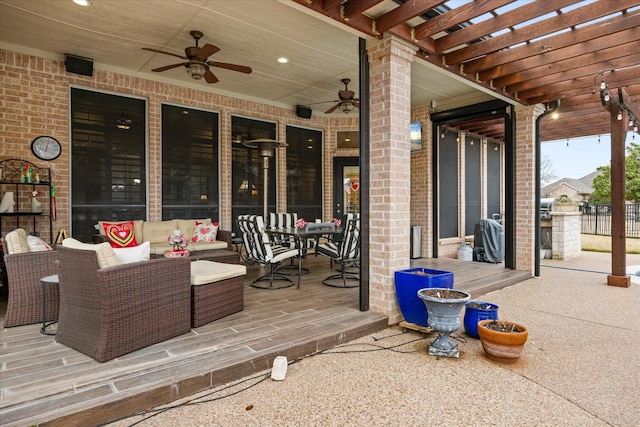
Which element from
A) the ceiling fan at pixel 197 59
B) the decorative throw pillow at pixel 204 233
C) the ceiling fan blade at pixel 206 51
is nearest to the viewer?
the ceiling fan blade at pixel 206 51

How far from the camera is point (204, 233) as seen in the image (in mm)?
5781

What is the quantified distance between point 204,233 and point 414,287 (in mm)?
3712

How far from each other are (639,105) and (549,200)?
320 cm

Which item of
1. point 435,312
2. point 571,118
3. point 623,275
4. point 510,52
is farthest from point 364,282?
point 571,118

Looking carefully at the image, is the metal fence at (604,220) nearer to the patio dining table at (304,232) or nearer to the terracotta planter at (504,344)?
the patio dining table at (304,232)

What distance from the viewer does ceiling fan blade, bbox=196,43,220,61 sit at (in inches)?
155

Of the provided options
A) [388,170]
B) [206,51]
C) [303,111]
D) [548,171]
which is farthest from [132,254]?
[548,171]

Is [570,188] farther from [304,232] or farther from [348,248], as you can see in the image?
[304,232]

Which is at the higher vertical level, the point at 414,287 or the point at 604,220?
the point at 604,220

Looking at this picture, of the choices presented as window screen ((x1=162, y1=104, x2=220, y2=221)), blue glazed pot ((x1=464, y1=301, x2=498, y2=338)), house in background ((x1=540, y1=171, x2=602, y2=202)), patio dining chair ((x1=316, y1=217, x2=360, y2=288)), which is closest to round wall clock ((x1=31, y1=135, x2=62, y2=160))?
window screen ((x1=162, y1=104, x2=220, y2=221))

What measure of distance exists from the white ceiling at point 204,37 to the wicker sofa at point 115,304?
253cm

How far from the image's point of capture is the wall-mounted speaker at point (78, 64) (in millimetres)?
5008

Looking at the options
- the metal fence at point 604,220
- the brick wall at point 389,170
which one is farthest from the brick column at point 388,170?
the metal fence at point 604,220

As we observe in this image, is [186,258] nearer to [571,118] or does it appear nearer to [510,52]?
[510,52]
